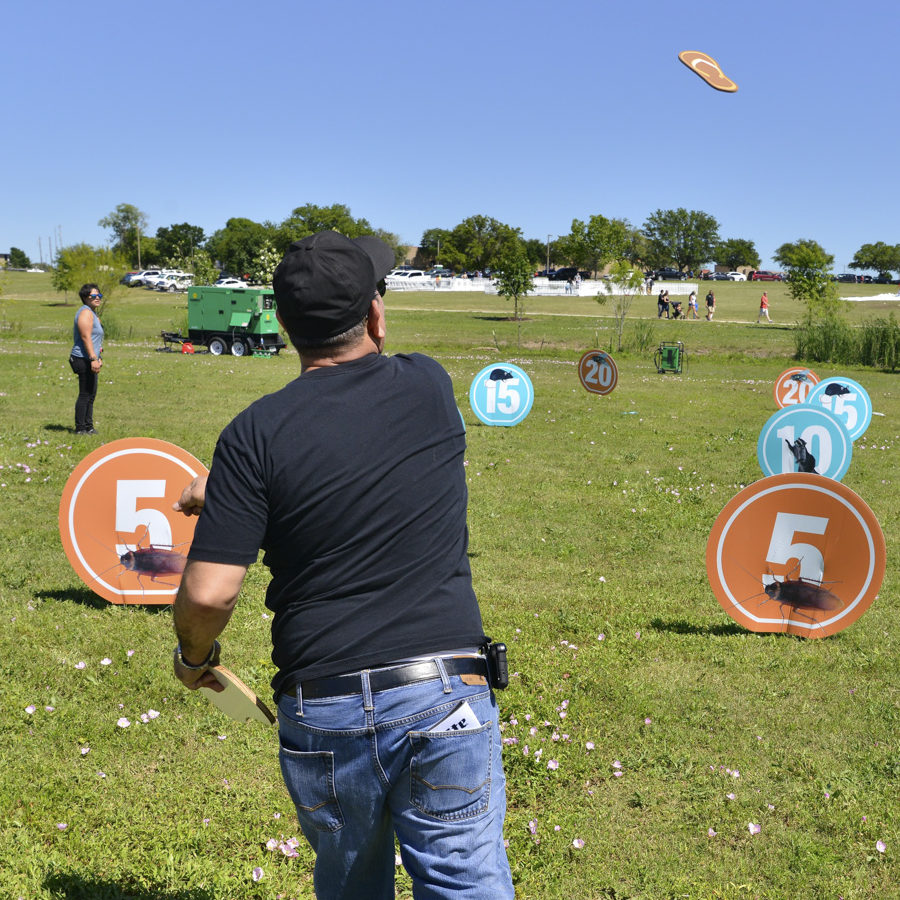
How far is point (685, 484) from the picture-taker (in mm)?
10539

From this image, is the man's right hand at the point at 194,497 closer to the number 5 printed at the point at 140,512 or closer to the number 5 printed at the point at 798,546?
the number 5 printed at the point at 140,512

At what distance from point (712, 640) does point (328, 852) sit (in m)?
4.22

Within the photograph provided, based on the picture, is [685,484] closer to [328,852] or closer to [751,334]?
[328,852]

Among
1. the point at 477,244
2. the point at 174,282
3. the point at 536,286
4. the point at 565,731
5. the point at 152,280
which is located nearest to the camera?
the point at 565,731

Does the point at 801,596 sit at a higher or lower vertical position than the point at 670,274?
lower

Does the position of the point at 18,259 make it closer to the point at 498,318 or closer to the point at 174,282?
Result: the point at 174,282

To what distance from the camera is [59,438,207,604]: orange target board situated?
18.5 feet

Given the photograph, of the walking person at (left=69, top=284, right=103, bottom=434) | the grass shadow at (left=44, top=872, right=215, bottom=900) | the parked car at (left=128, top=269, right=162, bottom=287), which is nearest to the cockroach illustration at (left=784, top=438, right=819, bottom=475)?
the grass shadow at (left=44, top=872, right=215, bottom=900)

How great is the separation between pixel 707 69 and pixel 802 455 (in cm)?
523

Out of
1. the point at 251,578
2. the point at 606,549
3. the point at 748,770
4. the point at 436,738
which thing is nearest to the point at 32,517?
the point at 251,578

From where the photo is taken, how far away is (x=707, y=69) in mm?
10617

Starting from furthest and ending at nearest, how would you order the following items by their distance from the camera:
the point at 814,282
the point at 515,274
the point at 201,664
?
the point at 515,274 < the point at 814,282 < the point at 201,664

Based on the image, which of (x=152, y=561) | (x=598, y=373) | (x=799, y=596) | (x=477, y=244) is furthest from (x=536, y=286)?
(x=152, y=561)

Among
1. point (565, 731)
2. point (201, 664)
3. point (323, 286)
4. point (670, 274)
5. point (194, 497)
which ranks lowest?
point (565, 731)
